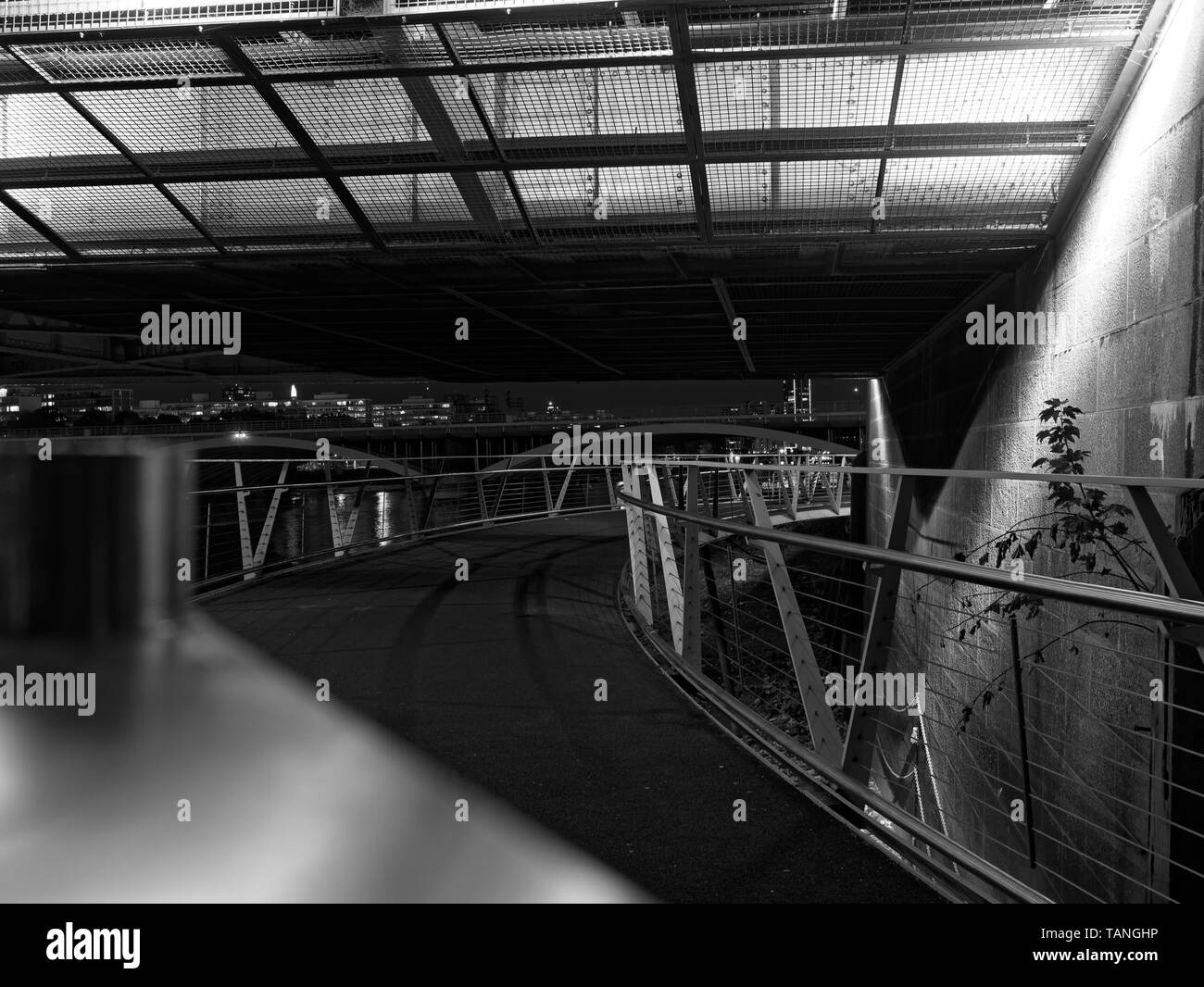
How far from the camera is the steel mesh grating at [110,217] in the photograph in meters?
10.5

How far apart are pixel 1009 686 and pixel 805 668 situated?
17.9 ft

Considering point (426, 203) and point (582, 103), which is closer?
point (582, 103)

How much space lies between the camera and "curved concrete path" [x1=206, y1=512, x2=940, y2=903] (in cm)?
307

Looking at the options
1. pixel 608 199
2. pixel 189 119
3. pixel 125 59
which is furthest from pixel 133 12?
pixel 608 199

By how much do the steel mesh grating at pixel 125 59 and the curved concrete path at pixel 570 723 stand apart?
4876 millimetres

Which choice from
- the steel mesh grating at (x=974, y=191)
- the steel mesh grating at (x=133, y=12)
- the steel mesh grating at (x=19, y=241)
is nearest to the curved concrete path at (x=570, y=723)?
the steel mesh grating at (x=974, y=191)

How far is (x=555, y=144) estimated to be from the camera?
897 cm

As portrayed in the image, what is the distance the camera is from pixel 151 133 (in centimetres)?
958

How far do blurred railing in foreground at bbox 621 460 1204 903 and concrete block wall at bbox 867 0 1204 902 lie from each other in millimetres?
42

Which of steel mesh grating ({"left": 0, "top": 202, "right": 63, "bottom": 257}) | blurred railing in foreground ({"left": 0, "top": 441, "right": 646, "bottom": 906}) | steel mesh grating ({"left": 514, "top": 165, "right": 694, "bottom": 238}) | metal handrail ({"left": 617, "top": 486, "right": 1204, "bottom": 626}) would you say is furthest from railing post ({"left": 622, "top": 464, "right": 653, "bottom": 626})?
steel mesh grating ({"left": 0, "top": 202, "right": 63, "bottom": 257})

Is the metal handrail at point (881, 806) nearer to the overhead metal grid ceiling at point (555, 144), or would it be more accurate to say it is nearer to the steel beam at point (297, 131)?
the overhead metal grid ceiling at point (555, 144)

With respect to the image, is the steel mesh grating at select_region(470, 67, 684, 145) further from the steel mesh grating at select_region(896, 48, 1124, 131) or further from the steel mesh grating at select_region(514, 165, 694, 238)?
the steel mesh grating at select_region(896, 48, 1124, 131)

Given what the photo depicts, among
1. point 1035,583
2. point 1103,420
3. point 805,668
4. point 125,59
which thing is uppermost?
point 125,59

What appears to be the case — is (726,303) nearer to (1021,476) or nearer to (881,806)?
(1021,476)
